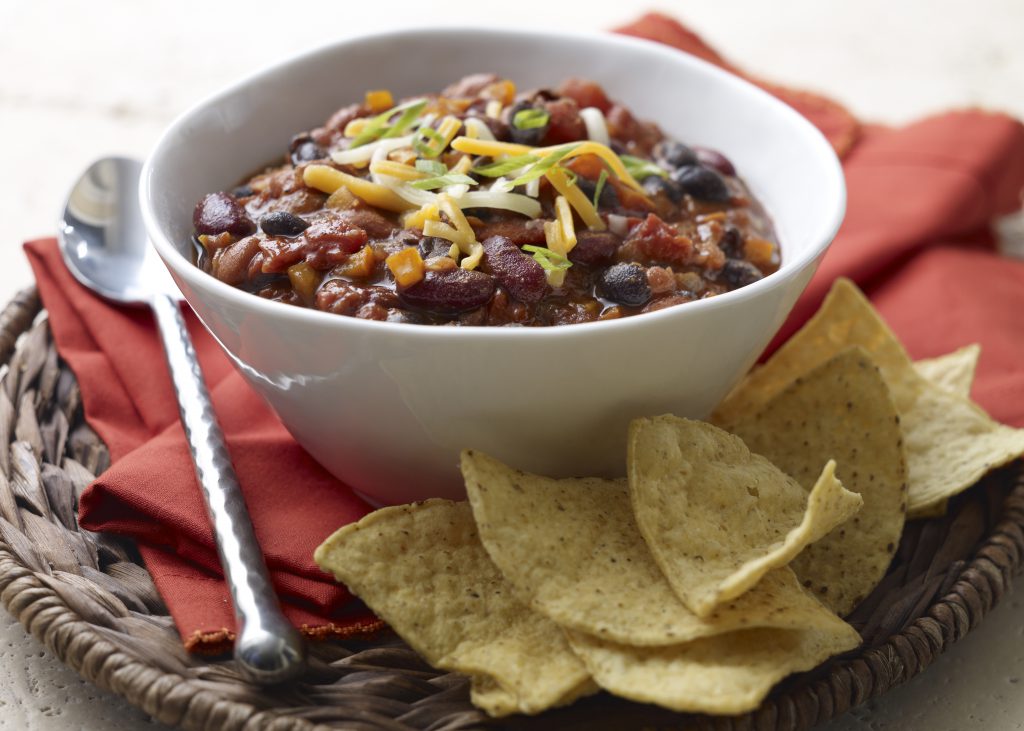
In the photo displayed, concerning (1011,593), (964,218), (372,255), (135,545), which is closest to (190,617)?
(135,545)

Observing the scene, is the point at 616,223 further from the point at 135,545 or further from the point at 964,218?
the point at 964,218

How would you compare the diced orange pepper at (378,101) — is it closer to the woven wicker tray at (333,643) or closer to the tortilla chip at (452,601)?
the woven wicker tray at (333,643)

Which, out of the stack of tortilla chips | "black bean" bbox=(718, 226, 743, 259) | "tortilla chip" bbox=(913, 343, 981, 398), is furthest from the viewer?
"tortilla chip" bbox=(913, 343, 981, 398)

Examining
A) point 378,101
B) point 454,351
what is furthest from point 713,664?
point 378,101

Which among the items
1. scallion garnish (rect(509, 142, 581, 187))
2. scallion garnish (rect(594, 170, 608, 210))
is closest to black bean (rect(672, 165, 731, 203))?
scallion garnish (rect(594, 170, 608, 210))

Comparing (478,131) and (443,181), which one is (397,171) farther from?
(478,131)

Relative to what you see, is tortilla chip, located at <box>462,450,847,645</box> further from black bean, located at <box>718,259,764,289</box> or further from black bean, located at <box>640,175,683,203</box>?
black bean, located at <box>640,175,683,203</box>
